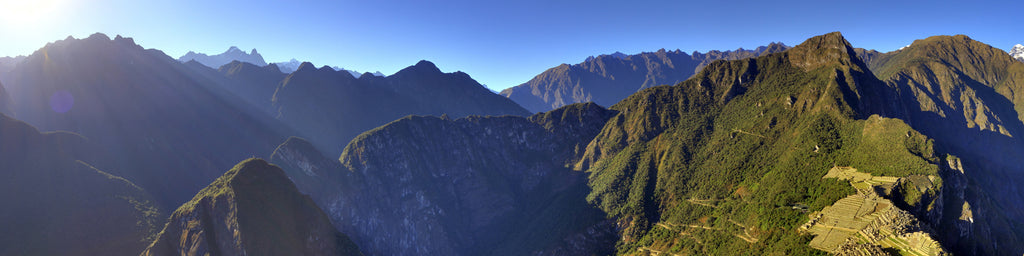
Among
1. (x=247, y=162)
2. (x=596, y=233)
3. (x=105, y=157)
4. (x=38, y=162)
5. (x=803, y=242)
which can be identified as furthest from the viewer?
(x=105, y=157)

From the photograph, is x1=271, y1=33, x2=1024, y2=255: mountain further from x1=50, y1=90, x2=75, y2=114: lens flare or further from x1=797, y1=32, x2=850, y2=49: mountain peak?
x1=50, y1=90, x2=75, y2=114: lens flare

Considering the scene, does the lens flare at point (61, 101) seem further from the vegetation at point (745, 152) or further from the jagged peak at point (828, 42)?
the jagged peak at point (828, 42)

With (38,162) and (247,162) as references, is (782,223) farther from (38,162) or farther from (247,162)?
(38,162)

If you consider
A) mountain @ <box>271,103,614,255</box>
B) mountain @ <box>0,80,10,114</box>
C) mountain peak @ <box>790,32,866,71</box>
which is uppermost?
mountain @ <box>0,80,10,114</box>

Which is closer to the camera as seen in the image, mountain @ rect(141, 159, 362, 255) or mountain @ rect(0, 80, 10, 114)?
mountain @ rect(141, 159, 362, 255)

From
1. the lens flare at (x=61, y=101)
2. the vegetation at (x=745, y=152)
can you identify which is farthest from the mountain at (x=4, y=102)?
the vegetation at (x=745, y=152)

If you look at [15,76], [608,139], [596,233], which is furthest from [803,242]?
[15,76]

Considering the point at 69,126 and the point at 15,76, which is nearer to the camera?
the point at 69,126

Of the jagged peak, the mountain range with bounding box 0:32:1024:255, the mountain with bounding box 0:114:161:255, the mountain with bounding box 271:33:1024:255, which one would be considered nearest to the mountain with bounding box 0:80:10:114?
the mountain range with bounding box 0:32:1024:255
